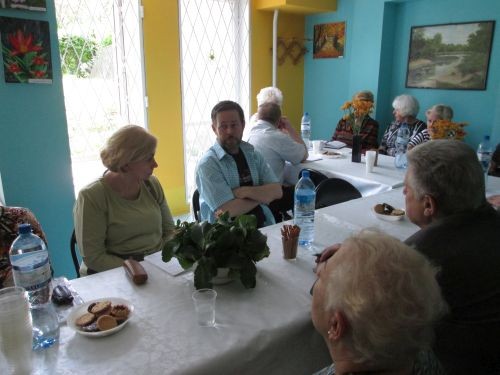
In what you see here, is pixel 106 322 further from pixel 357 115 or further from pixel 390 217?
pixel 357 115

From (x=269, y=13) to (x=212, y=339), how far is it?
3.75 m

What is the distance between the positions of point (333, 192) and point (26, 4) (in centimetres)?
179

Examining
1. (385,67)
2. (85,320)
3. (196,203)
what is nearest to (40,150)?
(196,203)

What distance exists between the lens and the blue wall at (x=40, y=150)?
2027 mm

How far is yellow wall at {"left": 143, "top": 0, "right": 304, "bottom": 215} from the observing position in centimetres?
332

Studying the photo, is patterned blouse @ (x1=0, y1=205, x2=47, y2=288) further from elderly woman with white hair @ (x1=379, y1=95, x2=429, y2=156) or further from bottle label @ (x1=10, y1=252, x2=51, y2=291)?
elderly woman with white hair @ (x1=379, y1=95, x2=429, y2=156)

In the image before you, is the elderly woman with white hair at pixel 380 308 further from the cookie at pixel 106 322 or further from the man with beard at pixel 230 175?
the man with beard at pixel 230 175

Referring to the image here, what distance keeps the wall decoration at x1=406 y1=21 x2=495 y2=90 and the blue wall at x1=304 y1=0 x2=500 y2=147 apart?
0.05 metres

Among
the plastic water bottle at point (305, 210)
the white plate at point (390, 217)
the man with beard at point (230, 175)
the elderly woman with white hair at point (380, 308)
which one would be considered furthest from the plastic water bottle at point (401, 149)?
the elderly woman with white hair at point (380, 308)

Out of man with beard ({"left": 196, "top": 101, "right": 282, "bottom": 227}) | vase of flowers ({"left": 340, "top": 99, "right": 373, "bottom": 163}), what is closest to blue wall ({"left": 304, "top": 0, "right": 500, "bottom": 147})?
vase of flowers ({"left": 340, "top": 99, "right": 373, "bottom": 163})

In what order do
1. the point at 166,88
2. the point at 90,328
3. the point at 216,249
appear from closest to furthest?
1. the point at 90,328
2. the point at 216,249
3. the point at 166,88

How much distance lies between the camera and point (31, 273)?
977mm

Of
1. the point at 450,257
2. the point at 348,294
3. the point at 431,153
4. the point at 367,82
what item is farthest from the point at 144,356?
the point at 367,82

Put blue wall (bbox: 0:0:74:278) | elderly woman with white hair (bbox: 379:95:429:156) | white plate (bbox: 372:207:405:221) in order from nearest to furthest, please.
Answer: white plate (bbox: 372:207:405:221) → blue wall (bbox: 0:0:74:278) → elderly woman with white hair (bbox: 379:95:429:156)
